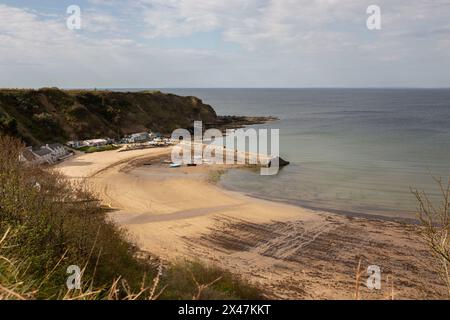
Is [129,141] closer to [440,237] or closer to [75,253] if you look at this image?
[75,253]

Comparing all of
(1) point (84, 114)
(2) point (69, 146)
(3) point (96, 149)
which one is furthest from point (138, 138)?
(2) point (69, 146)

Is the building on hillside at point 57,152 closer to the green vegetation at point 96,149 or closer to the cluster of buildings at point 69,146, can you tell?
the cluster of buildings at point 69,146

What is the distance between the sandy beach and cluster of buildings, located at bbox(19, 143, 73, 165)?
25.6 feet

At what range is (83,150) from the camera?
171ft

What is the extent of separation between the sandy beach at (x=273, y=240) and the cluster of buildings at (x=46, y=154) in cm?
781

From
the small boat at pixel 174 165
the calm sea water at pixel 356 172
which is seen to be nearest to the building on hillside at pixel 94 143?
the small boat at pixel 174 165

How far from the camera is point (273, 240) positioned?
73.9 feet

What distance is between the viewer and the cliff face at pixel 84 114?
55.6m

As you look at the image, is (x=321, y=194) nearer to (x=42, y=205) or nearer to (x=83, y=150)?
(x=42, y=205)

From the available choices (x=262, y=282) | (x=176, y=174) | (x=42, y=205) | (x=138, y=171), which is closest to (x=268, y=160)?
(x=176, y=174)

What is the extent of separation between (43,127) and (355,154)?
4359cm

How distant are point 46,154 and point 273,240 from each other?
1194 inches

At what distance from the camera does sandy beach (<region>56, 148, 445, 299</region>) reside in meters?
17.4

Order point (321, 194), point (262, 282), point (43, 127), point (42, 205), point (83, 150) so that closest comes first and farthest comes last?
point (42, 205) → point (262, 282) → point (321, 194) → point (83, 150) → point (43, 127)
